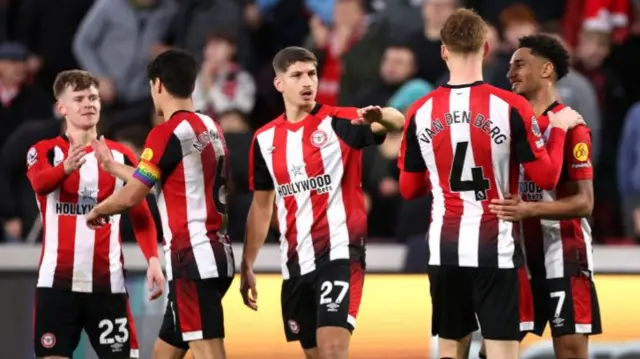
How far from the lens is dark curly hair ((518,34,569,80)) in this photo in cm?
941

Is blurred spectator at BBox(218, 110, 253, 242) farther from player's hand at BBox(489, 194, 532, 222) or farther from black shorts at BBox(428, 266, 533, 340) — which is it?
player's hand at BBox(489, 194, 532, 222)

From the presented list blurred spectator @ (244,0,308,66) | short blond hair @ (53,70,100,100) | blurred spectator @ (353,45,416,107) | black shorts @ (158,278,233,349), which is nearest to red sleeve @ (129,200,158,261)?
black shorts @ (158,278,233,349)

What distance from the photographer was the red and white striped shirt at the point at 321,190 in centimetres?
943

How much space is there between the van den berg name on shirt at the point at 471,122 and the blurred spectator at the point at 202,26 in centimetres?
679

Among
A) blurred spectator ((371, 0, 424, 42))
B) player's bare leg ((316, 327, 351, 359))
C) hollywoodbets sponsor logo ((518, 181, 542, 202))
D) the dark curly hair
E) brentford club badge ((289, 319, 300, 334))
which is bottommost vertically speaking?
player's bare leg ((316, 327, 351, 359))

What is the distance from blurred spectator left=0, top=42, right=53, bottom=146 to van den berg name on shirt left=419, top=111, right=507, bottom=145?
7.37m

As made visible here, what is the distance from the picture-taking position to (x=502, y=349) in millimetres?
8742

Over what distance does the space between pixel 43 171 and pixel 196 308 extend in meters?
1.37

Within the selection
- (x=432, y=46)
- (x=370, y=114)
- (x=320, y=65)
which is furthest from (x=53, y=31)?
(x=370, y=114)

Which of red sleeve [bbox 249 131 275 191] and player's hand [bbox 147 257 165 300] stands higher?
red sleeve [bbox 249 131 275 191]

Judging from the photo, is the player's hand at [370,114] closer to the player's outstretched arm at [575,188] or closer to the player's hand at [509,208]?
the player's hand at [509,208]

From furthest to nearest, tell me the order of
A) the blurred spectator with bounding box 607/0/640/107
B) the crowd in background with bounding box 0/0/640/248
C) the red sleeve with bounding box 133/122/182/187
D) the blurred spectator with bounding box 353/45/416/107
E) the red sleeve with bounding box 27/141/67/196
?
the blurred spectator with bounding box 607/0/640/107 < the blurred spectator with bounding box 353/45/416/107 < the crowd in background with bounding box 0/0/640/248 < the red sleeve with bounding box 27/141/67/196 < the red sleeve with bounding box 133/122/182/187

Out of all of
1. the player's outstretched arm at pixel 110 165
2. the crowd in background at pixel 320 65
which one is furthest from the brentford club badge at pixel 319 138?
the crowd in background at pixel 320 65

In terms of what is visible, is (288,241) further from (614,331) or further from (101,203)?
(614,331)
